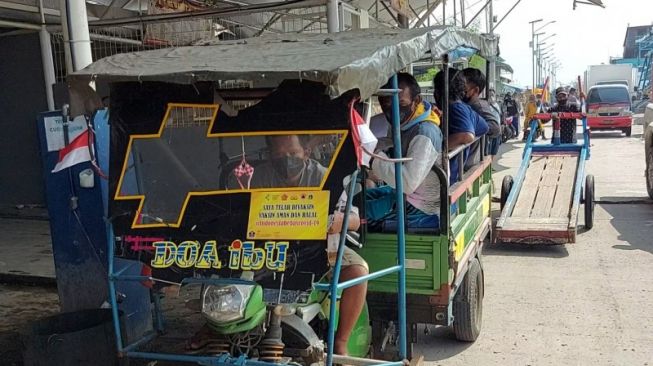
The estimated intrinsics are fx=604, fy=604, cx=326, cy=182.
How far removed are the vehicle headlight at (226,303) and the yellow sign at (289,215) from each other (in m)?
0.27

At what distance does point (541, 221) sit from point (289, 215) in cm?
570

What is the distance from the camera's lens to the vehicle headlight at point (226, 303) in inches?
113

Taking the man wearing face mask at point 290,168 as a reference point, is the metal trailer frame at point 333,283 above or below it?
below

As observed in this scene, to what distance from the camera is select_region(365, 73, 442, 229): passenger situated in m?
3.66

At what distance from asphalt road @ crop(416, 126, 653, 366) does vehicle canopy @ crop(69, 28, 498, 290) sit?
7.62 ft

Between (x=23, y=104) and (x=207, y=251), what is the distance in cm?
830

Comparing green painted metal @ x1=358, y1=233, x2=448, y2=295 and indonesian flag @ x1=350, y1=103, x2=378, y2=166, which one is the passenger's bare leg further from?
indonesian flag @ x1=350, y1=103, x2=378, y2=166

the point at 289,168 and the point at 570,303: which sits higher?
the point at 289,168

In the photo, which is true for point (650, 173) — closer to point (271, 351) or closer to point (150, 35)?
point (150, 35)

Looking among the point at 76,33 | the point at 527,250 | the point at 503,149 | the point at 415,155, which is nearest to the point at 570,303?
the point at 527,250

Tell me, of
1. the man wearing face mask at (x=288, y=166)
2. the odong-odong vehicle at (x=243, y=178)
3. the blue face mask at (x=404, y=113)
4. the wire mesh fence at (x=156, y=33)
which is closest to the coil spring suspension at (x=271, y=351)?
the odong-odong vehicle at (x=243, y=178)

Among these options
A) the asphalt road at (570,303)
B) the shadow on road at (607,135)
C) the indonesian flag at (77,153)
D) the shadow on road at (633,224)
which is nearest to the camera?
the indonesian flag at (77,153)

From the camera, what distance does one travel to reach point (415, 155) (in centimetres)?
361

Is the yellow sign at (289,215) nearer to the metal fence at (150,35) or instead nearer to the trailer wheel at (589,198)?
the metal fence at (150,35)
